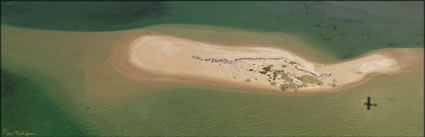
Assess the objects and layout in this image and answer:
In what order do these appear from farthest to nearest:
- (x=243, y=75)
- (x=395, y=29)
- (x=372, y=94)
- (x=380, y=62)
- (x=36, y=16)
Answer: (x=36, y=16) → (x=395, y=29) → (x=380, y=62) → (x=243, y=75) → (x=372, y=94)

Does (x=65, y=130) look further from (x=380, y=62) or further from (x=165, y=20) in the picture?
(x=380, y=62)

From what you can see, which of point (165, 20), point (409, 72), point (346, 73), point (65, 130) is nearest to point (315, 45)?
point (346, 73)

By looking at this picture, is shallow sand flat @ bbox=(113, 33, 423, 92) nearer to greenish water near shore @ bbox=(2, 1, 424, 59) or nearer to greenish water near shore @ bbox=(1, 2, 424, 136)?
greenish water near shore @ bbox=(1, 2, 424, 136)

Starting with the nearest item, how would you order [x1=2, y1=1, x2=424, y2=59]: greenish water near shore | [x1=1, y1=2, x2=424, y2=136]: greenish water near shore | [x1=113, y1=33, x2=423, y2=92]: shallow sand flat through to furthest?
[x1=1, y1=2, x2=424, y2=136]: greenish water near shore, [x1=113, y1=33, x2=423, y2=92]: shallow sand flat, [x1=2, y1=1, x2=424, y2=59]: greenish water near shore

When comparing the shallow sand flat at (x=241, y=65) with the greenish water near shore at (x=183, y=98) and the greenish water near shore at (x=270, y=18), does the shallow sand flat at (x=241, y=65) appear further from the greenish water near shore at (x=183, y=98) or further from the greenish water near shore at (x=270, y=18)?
the greenish water near shore at (x=270, y=18)

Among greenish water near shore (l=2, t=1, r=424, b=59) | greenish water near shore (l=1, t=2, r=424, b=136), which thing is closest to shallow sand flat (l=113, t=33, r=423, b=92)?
greenish water near shore (l=1, t=2, r=424, b=136)

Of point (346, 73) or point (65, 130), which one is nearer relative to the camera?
point (65, 130)

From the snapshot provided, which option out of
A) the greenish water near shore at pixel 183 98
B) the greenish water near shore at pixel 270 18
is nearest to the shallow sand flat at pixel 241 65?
the greenish water near shore at pixel 183 98
